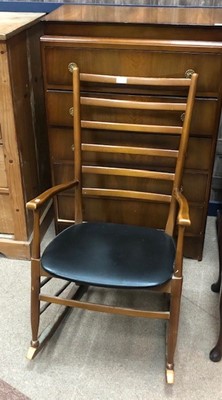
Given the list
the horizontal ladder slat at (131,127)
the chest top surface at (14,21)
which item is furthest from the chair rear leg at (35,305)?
the chest top surface at (14,21)

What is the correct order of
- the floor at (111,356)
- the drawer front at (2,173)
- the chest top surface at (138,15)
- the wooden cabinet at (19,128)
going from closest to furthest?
the floor at (111,356)
the chest top surface at (138,15)
the wooden cabinet at (19,128)
the drawer front at (2,173)

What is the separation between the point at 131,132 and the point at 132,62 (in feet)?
0.90

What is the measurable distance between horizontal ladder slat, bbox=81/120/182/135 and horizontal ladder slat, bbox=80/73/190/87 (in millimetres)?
148

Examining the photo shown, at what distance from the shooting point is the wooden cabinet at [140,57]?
5.09 feet

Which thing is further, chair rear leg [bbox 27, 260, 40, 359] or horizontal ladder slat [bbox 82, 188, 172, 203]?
horizontal ladder slat [bbox 82, 188, 172, 203]

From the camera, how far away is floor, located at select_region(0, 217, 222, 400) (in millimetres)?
1476

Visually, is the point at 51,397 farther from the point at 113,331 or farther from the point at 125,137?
the point at 125,137

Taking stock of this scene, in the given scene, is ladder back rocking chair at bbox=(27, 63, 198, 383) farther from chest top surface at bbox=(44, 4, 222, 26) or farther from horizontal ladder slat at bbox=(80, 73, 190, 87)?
chest top surface at bbox=(44, 4, 222, 26)

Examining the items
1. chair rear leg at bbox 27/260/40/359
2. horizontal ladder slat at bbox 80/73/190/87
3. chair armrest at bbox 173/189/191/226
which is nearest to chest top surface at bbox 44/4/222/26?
horizontal ladder slat at bbox 80/73/190/87

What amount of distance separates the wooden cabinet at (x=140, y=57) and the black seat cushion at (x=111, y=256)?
0.34 meters

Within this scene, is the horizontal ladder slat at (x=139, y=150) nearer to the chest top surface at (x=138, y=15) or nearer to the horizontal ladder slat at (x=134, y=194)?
the horizontal ladder slat at (x=134, y=194)

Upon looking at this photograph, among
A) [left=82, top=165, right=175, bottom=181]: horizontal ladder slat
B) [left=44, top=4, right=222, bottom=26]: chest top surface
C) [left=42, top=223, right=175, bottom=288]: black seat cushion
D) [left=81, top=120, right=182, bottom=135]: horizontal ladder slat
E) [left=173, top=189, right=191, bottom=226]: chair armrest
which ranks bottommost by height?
[left=42, top=223, right=175, bottom=288]: black seat cushion

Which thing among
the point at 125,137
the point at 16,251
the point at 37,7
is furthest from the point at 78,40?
the point at 16,251

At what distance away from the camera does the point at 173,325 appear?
1424 millimetres
